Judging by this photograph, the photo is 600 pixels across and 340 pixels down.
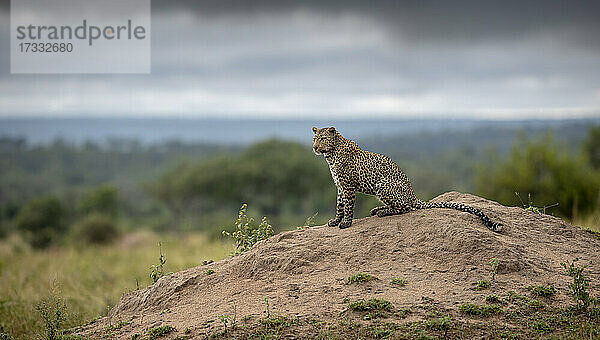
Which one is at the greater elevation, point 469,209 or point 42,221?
point 469,209

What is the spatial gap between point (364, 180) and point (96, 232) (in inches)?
1366

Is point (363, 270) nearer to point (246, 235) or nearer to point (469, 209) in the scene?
point (469, 209)

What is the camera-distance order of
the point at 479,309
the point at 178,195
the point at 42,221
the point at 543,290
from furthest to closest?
the point at 178,195 < the point at 42,221 < the point at 543,290 < the point at 479,309

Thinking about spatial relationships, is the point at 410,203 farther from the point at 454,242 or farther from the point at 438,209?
the point at 454,242

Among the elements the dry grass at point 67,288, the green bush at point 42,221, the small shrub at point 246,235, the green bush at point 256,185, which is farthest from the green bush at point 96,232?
the small shrub at point 246,235

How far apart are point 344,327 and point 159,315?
264cm

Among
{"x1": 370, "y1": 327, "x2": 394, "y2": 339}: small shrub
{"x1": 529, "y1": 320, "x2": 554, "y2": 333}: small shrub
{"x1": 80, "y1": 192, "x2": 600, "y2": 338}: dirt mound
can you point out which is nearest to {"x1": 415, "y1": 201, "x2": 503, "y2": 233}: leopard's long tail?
{"x1": 80, "y1": 192, "x2": 600, "y2": 338}: dirt mound

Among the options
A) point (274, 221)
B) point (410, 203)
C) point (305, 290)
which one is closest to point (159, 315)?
point (305, 290)

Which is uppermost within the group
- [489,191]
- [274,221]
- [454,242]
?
[454,242]

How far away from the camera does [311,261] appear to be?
26.8ft

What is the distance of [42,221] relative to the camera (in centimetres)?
4512

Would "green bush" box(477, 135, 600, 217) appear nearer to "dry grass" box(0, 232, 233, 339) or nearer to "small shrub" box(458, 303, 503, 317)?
"dry grass" box(0, 232, 233, 339)

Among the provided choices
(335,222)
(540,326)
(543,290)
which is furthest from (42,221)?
(540,326)

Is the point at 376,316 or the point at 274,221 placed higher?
the point at 376,316
